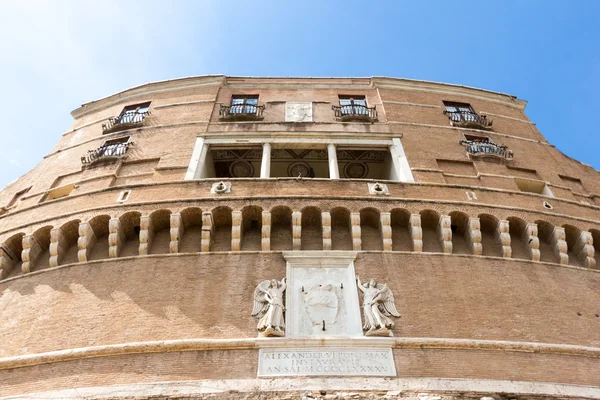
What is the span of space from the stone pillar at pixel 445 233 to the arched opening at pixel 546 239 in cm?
226

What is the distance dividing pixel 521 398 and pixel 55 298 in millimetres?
8985

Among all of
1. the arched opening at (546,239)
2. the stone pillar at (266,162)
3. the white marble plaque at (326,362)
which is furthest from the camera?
the stone pillar at (266,162)

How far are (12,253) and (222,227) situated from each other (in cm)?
497

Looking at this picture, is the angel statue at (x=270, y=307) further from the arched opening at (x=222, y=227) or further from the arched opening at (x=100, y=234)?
the arched opening at (x=100, y=234)

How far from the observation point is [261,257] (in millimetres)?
11047

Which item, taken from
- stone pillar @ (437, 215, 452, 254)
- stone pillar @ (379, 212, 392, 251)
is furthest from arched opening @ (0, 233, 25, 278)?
stone pillar @ (437, 215, 452, 254)

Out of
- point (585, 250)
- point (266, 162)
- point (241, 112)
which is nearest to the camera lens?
point (585, 250)

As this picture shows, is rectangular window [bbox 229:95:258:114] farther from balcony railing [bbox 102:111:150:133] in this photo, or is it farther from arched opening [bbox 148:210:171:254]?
arched opening [bbox 148:210:171:254]

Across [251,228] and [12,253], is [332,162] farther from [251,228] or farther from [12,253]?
[12,253]

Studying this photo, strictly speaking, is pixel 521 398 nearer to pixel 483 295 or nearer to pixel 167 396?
pixel 483 295

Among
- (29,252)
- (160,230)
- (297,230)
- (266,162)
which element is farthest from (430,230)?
(29,252)

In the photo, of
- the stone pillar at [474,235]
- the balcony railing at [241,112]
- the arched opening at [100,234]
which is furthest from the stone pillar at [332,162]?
the arched opening at [100,234]

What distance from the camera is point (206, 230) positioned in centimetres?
1130

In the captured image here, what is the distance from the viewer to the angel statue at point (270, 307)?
30.6ft
